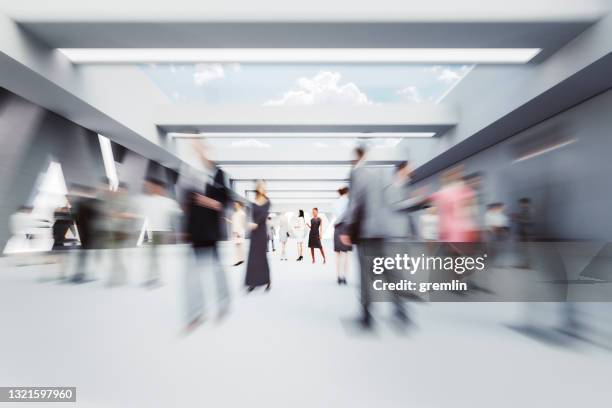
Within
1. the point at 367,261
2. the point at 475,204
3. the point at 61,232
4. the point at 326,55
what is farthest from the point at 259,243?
the point at 61,232

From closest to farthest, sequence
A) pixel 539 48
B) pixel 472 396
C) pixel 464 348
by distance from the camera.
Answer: pixel 472 396
pixel 464 348
pixel 539 48

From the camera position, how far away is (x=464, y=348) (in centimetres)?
263

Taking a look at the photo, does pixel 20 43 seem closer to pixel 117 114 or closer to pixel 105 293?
pixel 117 114

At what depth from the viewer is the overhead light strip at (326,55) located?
6379mm

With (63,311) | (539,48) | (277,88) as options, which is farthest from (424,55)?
(63,311)

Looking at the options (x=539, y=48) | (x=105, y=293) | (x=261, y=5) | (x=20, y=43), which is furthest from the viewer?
(x=539, y=48)

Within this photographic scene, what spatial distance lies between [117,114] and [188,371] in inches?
344

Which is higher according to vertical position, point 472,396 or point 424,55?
point 424,55

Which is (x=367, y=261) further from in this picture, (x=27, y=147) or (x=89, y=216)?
(x=27, y=147)

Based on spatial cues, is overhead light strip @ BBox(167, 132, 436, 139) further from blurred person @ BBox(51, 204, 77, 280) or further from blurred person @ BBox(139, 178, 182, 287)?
blurred person @ BBox(139, 178, 182, 287)

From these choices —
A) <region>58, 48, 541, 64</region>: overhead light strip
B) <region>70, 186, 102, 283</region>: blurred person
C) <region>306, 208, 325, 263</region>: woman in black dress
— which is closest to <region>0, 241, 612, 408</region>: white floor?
<region>70, 186, 102, 283</region>: blurred person

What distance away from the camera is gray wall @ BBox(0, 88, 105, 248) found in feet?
25.0

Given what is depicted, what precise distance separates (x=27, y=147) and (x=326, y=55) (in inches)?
300

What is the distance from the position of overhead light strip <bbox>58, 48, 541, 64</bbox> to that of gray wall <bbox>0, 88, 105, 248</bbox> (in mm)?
2308
